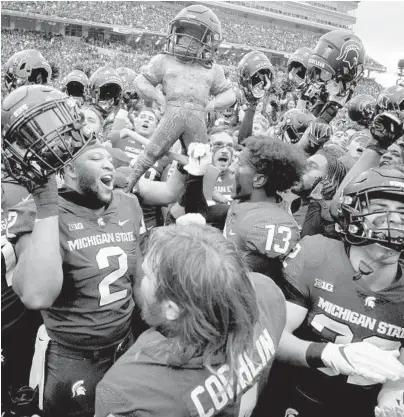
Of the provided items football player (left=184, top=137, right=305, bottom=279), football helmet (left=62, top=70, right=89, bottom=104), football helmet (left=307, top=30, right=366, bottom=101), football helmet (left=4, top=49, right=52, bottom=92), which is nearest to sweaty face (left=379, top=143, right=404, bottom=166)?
football helmet (left=307, top=30, right=366, bottom=101)

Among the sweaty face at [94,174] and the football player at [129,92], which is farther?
the football player at [129,92]

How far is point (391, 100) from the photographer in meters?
3.40

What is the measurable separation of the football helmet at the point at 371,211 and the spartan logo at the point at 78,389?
1300 mm

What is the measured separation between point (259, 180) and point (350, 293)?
776 mm

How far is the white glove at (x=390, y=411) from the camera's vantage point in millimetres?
1506

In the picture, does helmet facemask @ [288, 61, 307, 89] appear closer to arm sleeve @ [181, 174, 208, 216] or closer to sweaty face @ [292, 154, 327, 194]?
sweaty face @ [292, 154, 327, 194]

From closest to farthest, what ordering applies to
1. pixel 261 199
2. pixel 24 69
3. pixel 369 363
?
1. pixel 369 363
2. pixel 261 199
3. pixel 24 69

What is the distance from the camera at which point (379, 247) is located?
5.73ft

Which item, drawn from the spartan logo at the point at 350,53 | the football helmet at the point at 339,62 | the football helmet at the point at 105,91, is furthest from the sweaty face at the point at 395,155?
the football helmet at the point at 105,91

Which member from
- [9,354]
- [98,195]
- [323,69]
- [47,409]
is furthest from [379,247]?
[9,354]

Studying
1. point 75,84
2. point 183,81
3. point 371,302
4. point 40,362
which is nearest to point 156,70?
point 183,81

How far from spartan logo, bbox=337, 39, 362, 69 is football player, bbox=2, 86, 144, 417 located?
1.80 metres

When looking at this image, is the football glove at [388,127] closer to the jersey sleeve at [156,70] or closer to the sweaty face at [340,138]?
the jersey sleeve at [156,70]

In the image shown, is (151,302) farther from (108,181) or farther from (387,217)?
(108,181)
